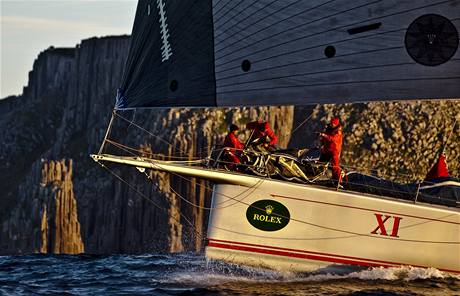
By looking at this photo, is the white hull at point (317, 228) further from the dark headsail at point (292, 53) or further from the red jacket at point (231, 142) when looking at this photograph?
the dark headsail at point (292, 53)

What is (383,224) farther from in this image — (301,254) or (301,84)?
(301,84)

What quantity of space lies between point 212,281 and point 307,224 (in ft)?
9.02

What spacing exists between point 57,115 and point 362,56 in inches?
3814

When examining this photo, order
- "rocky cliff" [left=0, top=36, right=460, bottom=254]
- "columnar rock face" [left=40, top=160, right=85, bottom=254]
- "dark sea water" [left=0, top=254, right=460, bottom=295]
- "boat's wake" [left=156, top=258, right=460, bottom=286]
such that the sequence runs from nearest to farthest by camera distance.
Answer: "dark sea water" [left=0, top=254, right=460, bottom=295], "boat's wake" [left=156, top=258, right=460, bottom=286], "rocky cliff" [left=0, top=36, right=460, bottom=254], "columnar rock face" [left=40, top=160, right=85, bottom=254]

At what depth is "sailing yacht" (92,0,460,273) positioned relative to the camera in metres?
25.1

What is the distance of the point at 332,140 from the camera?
26516 millimetres

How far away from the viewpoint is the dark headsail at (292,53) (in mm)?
25109

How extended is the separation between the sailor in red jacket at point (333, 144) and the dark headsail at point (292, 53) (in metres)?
1.05

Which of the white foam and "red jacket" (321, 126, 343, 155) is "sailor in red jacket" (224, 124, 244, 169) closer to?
"red jacket" (321, 126, 343, 155)

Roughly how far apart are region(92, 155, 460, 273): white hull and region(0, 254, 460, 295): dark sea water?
44cm

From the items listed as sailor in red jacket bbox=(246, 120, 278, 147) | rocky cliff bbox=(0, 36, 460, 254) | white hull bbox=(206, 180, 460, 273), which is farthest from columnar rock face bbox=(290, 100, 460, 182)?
white hull bbox=(206, 180, 460, 273)

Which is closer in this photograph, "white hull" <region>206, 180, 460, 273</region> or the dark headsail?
the dark headsail

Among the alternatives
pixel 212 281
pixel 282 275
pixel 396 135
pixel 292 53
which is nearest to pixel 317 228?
pixel 282 275

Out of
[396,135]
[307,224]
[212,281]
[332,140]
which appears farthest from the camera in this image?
[396,135]
